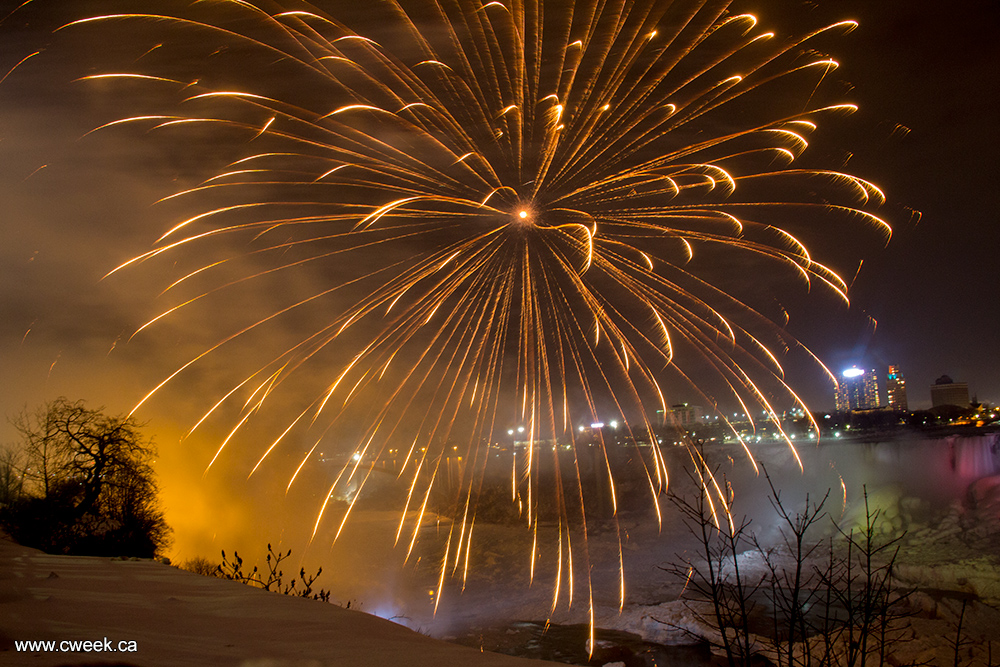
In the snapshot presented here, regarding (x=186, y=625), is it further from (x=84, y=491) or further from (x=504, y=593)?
(x=504, y=593)

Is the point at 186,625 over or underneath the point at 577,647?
over

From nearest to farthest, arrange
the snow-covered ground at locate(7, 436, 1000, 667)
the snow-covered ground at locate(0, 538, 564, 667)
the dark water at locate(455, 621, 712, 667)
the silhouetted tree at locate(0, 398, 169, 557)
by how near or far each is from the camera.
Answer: the snow-covered ground at locate(0, 538, 564, 667) → the snow-covered ground at locate(7, 436, 1000, 667) → the silhouetted tree at locate(0, 398, 169, 557) → the dark water at locate(455, 621, 712, 667)

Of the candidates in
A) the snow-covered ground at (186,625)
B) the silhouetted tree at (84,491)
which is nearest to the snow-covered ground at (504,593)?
the snow-covered ground at (186,625)

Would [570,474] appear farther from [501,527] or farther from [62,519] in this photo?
[62,519]

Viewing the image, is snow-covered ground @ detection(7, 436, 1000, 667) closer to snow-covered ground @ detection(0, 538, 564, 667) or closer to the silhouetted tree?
snow-covered ground @ detection(0, 538, 564, 667)

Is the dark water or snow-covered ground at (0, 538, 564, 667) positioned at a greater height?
snow-covered ground at (0, 538, 564, 667)

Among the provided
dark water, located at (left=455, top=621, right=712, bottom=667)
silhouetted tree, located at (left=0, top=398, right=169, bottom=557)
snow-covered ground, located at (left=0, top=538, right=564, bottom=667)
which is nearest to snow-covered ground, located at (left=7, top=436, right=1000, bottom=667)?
snow-covered ground, located at (left=0, top=538, right=564, bottom=667)

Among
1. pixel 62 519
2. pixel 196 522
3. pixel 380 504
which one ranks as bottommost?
→ pixel 380 504

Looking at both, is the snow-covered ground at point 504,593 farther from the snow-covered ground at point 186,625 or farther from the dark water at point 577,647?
the dark water at point 577,647

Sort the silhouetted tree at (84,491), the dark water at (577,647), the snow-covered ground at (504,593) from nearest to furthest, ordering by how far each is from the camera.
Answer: the snow-covered ground at (504,593) → the silhouetted tree at (84,491) → the dark water at (577,647)

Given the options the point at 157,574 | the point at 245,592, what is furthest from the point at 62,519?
the point at 245,592

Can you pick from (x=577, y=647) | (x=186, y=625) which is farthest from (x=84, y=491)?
(x=577, y=647)
